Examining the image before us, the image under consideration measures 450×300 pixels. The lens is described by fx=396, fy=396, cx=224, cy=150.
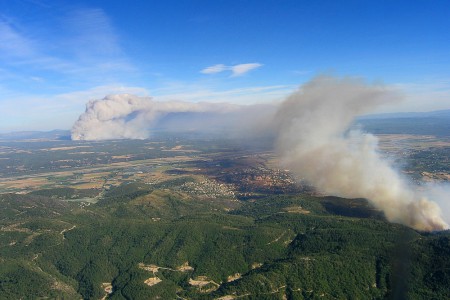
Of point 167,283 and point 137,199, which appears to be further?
point 137,199

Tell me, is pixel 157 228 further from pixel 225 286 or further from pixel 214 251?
pixel 225 286

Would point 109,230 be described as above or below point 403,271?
below

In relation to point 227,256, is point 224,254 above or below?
above

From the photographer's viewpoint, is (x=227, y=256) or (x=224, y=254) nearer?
(x=227, y=256)

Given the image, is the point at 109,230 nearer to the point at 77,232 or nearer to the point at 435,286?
the point at 77,232

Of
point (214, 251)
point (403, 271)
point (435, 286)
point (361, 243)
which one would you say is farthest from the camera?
point (214, 251)

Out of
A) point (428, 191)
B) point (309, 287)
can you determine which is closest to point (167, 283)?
point (309, 287)

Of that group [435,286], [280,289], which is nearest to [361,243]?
[435,286]

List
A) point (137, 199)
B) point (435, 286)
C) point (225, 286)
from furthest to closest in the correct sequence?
point (137, 199) < point (225, 286) < point (435, 286)

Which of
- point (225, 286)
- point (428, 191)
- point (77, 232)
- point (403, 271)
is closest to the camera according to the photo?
point (403, 271)
